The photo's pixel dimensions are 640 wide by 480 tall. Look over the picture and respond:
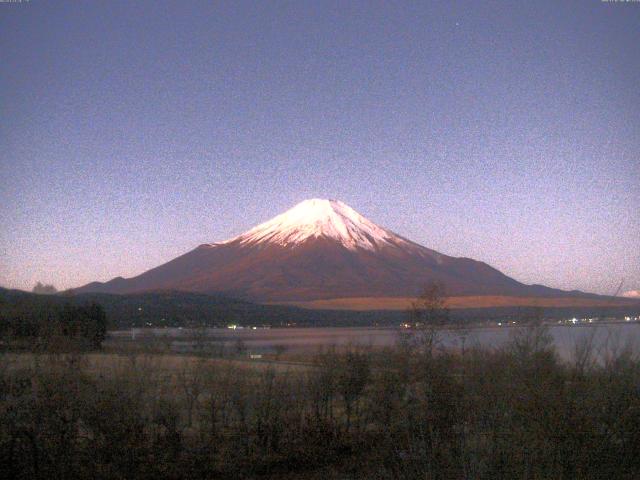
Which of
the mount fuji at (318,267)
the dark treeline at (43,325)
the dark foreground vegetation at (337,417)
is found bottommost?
the dark foreground vegetation at (337,417)

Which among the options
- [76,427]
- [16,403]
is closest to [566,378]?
[76,427]

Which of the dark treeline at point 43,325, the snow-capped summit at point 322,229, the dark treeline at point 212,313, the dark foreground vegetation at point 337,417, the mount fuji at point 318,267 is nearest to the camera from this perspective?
the dark foreground vegetation at point 337,417

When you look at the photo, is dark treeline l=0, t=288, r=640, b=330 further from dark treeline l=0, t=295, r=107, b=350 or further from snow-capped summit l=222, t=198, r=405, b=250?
snow-capped summit l=222, t=198, r=405, b=250

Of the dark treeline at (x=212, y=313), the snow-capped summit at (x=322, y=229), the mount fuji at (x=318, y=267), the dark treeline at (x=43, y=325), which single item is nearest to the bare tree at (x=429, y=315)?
the dark treeline at (x=43, y=325)

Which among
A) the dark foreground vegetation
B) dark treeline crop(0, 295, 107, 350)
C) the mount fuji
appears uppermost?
the mount fuji

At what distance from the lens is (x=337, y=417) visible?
13969 mm

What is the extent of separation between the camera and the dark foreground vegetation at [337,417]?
6715mm

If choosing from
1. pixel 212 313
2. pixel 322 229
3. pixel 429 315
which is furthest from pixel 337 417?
pixel 322 229

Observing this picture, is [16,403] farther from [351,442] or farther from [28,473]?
[351,442]

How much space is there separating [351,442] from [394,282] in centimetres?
7749

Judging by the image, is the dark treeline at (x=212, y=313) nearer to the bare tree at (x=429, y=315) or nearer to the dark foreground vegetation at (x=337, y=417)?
the bare tree at (x=429, y=315)

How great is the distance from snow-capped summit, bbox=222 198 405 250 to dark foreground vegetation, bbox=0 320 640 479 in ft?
312

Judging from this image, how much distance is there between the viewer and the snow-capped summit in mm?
114062

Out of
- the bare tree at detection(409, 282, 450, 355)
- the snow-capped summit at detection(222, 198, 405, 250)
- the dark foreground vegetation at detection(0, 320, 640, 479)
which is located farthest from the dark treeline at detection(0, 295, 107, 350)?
the snow-capped summit at detection(222, 198, 405, 250)
